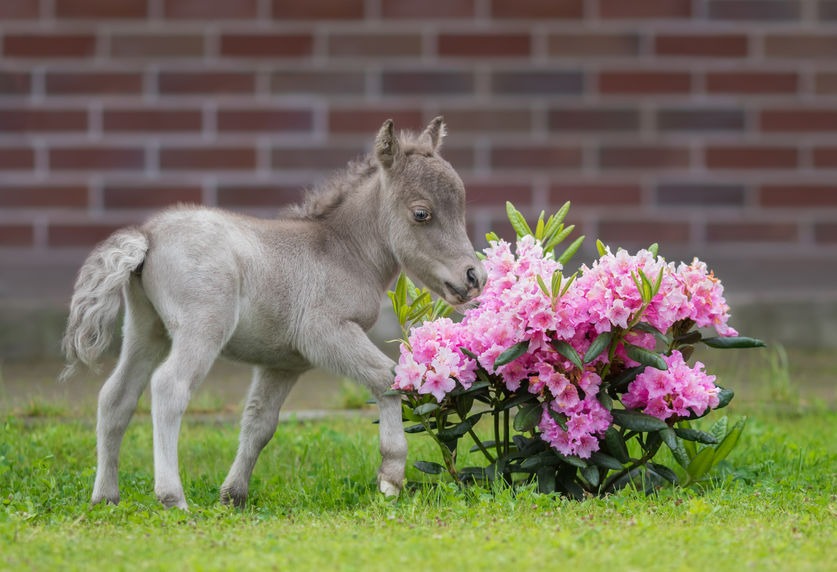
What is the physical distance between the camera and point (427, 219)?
5.75 m

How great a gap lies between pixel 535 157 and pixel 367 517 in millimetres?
5343

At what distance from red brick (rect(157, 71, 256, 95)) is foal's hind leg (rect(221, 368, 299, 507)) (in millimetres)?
4398

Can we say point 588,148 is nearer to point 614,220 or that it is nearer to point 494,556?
point 614,220

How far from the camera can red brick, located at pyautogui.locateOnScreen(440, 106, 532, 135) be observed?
10.0 meters

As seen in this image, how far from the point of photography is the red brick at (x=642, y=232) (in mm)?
10008

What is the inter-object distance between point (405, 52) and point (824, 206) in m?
3.42

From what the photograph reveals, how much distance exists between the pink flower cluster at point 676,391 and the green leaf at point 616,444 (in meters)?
0.17

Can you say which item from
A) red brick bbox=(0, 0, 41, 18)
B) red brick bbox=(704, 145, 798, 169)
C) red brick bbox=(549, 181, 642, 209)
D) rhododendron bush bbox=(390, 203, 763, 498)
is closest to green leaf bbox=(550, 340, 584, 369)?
rhododendron bush bbox=(390, 203, 763, 498)

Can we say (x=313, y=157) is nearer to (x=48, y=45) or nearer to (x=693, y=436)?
(x=48, y=45)

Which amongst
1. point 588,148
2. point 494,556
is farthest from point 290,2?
point 494,556

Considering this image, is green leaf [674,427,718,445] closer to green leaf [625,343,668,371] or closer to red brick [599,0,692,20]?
green leaf [625,343,668,371]

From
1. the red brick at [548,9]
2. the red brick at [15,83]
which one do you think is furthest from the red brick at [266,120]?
the red brick at [548,9]

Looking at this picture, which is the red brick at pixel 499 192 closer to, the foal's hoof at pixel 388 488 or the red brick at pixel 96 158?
the red brick at pixel 96 158

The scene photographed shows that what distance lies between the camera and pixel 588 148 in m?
10.1
